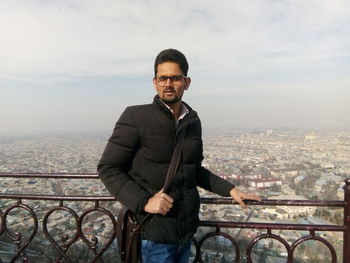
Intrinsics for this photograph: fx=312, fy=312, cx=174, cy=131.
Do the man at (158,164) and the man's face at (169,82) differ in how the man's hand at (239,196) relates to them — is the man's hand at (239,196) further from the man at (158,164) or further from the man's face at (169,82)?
the man's face at (169,82)

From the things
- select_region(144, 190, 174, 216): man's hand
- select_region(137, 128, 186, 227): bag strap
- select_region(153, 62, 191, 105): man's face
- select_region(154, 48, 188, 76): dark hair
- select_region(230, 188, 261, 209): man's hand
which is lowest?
select_region(230, 188, 261, 209): man's hand

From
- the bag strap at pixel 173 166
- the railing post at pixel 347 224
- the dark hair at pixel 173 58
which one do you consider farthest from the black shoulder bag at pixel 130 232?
the railing post at pixel 347 224

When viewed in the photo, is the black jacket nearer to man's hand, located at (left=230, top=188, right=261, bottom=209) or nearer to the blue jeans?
the blue jeans

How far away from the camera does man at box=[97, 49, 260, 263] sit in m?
1.94

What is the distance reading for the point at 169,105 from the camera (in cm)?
213

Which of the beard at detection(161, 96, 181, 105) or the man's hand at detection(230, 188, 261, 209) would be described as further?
the man's hand at detection(230, 188, 261, 209)

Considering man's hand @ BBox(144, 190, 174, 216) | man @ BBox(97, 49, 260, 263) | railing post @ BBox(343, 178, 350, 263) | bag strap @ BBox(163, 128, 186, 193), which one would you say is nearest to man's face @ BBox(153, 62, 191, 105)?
man @ BBox(97, 49, 260, 263)

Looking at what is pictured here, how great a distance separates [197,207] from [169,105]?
73 centimetres

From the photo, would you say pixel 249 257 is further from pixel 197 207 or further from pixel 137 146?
pixel 137 146

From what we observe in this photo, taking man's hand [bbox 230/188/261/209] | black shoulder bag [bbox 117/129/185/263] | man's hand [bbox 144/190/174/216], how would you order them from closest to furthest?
man's hand [bbox 144/190/174/216] → black shoulder bag [bbox 117/129/185/263] → man's hand [bbox 230/188/261/209]

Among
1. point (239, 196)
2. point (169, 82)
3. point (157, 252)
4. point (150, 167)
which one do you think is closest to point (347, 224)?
point (239, 196)

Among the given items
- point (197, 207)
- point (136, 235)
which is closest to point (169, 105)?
point (197, 207)

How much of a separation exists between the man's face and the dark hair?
2 cm

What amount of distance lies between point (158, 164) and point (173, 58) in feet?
2.32
